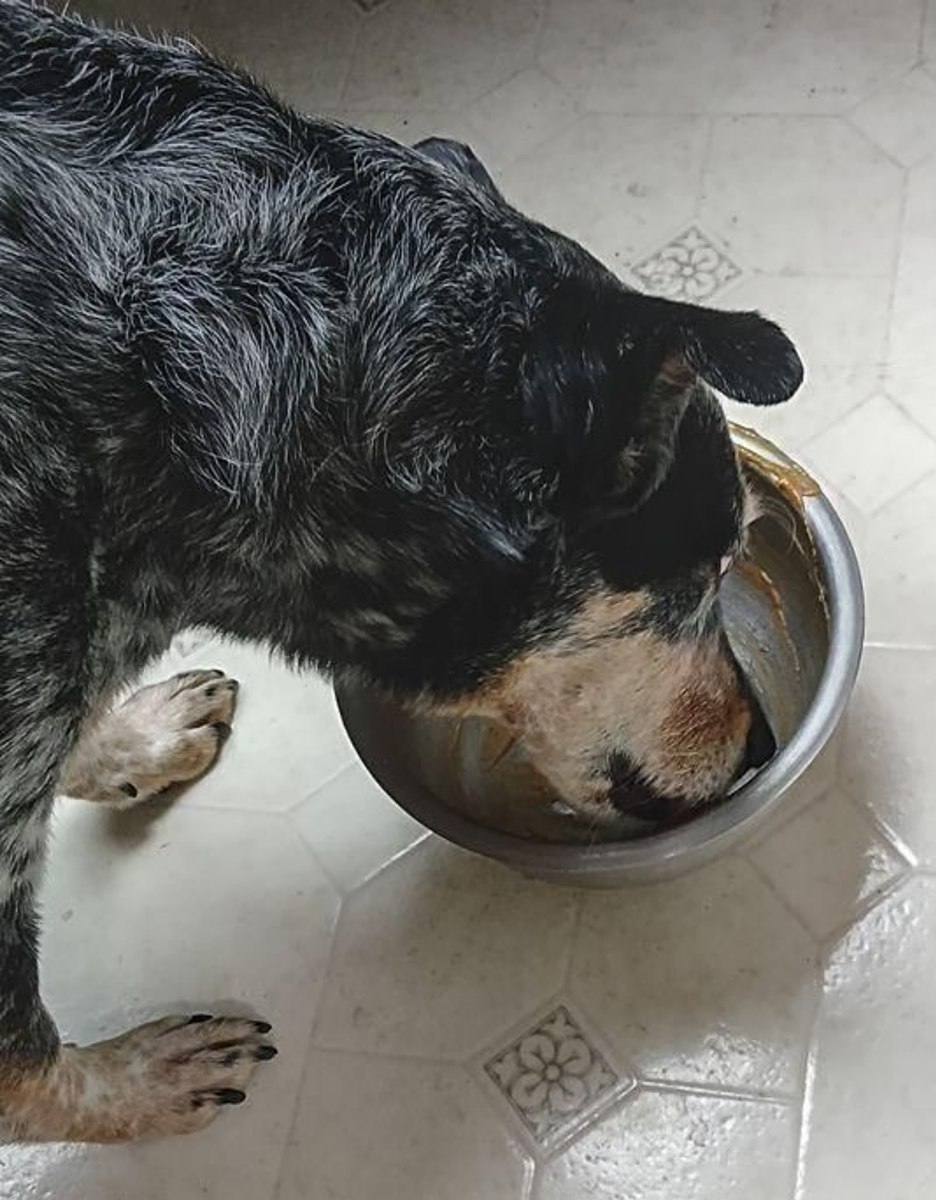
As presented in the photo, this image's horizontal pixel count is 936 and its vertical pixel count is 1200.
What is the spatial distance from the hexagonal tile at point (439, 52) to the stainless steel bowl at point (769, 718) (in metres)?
1.11

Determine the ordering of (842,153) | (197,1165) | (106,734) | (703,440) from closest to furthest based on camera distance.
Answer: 1. (703,440)
2. (197,1165)
3. (106,734)
4. (842,153)

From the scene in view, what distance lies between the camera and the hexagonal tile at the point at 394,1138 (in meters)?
2.09

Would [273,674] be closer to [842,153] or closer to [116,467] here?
[116,467]

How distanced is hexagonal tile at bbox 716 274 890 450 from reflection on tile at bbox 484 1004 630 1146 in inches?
35.4

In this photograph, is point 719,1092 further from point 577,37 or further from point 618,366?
point 577,37

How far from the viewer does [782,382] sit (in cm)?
157

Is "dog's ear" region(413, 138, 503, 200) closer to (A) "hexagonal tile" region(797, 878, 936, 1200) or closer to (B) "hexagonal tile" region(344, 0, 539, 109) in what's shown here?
(A) "hexagonal tile" region(797, 878, 936, 1200)

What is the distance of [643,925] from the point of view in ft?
7.23

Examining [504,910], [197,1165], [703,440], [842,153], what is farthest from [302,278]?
[842,153]

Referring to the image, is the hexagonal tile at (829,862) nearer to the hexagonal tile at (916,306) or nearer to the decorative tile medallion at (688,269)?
the hexagonal tile at (916,306)

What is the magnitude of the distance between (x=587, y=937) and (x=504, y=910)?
0.12m

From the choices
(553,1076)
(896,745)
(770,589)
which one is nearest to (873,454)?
(770,589)

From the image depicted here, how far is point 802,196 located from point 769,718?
95 cm

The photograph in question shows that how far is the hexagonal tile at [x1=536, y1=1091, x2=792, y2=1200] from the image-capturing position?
204cm
